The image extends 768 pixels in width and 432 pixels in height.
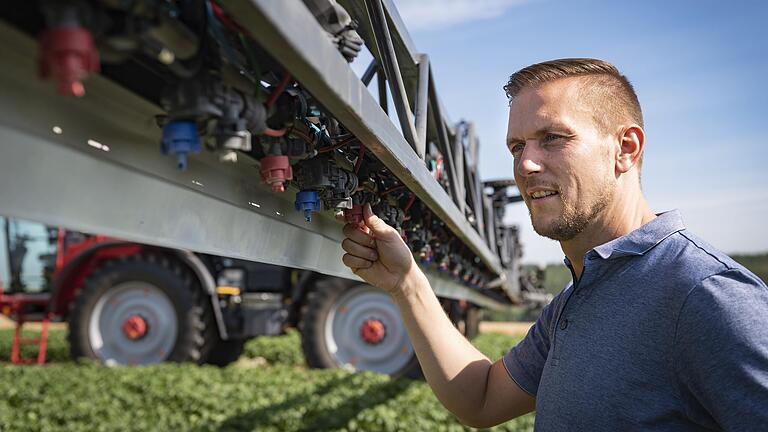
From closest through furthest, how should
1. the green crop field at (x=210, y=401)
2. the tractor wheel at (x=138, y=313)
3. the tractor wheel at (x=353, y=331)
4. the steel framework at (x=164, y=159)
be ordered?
1. the steel framework at (x=164, y=159)
2. the green crop field at (x=210, y=401)
3. the tractor wheel at (x=353, y=331)
4. the tractor wheel at (x=138, y=313)

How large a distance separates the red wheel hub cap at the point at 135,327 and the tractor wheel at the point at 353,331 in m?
1.84

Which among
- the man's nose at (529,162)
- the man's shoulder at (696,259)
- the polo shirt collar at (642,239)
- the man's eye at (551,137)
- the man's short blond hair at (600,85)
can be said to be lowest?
the man's shoulder at (696,259)

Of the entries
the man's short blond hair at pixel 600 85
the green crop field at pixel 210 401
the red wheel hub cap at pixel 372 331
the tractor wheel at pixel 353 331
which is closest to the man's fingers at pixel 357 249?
the man's short blond hair at pixel 600 85

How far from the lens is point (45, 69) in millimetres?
777

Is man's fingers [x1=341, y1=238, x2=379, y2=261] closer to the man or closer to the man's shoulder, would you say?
the man

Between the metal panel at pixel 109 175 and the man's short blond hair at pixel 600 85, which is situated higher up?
the man's short blond hair at pixel 600 85

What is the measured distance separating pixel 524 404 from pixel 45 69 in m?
1.63

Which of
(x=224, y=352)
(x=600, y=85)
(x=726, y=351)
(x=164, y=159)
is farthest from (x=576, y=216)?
(x=224, y=352)

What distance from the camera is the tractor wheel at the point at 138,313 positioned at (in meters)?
8.13

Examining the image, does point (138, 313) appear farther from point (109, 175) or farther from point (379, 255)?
point (109, 175)

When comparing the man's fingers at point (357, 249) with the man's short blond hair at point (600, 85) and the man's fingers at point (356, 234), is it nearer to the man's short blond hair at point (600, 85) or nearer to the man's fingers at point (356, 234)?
the man's fingers at point (356, 234)

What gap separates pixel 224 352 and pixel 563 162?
26.7ft

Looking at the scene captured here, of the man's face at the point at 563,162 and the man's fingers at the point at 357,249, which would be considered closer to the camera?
the man's face at the point at 563,162

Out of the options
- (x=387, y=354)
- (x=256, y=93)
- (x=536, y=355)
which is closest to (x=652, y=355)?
(x=536, y=355)
